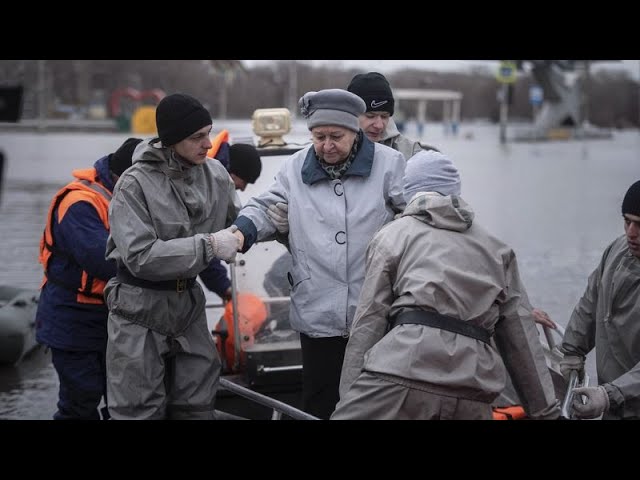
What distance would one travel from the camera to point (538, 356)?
3.34 m

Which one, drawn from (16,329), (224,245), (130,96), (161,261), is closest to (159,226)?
(161,261)

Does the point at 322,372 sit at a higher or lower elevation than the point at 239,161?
lower

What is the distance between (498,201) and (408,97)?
55.3 metres

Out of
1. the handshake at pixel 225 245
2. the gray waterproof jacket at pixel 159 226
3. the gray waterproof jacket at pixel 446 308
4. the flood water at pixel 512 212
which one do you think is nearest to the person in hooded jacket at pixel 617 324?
the gray waterproof jacket at pixel 446 308

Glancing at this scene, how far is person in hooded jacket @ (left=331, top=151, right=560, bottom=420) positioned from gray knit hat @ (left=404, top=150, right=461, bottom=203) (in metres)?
0.01

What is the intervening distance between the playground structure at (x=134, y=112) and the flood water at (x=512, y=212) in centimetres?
866

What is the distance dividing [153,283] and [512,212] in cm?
1477

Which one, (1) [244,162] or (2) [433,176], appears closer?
Result: (2) [433,176]

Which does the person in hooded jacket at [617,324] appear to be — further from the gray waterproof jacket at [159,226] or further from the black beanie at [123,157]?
the black beanie at [123,157]

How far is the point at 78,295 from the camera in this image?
14.9 feet

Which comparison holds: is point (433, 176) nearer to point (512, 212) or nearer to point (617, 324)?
point (617, 324)
